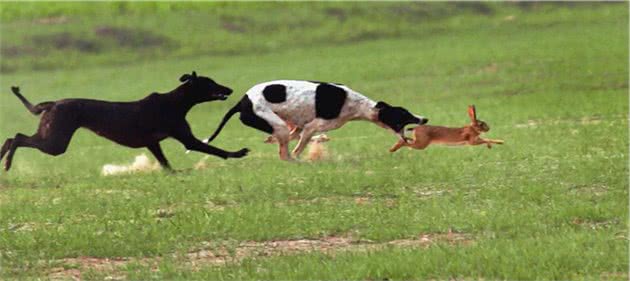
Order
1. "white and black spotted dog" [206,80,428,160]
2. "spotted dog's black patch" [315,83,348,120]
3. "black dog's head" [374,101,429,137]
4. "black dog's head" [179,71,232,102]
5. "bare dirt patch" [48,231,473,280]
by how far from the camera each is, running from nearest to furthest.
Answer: "bare dirt patch" [48,231,473,280], "black dog's head" [179,71,232,102], "black dog's head" [374,101,429,137], "white and black spotted dog" [206,80,428,160], "spotted dog's black patch" [315,83,348,120]

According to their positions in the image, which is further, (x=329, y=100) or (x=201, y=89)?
(x=329, y=100)

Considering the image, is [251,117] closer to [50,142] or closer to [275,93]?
[275,93]

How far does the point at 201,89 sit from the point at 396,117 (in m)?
2.22

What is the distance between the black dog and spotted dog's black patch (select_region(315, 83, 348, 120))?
143 centimetres

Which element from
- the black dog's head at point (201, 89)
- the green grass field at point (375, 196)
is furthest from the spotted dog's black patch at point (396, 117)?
the black dog's head at point (201, 89)

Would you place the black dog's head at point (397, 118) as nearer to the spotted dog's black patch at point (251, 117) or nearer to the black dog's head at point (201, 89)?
the spotted dog's black patch at point (251, 117)

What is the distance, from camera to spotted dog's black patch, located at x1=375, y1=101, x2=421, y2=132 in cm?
1370

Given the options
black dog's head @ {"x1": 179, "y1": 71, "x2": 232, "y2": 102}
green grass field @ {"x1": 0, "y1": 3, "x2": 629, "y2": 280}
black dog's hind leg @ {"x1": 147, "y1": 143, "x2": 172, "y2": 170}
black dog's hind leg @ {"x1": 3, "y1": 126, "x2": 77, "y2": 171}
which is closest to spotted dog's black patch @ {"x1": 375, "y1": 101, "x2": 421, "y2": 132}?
green grass field @ {"x1": 0, "y1": 3, "x2": 629, "y2": 280}

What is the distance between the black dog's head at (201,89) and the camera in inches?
510

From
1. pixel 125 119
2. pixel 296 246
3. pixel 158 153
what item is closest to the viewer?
pixel 296 246

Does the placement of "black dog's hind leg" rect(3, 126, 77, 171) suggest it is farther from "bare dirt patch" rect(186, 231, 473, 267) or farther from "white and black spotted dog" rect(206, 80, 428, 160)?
"bare dirt patch" rect(186, 231, 473, 267)

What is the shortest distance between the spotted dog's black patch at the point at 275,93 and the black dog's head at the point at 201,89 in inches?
36.6

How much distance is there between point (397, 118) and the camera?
542 inches

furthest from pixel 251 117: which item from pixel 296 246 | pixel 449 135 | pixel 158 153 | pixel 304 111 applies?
pixel 296 246
